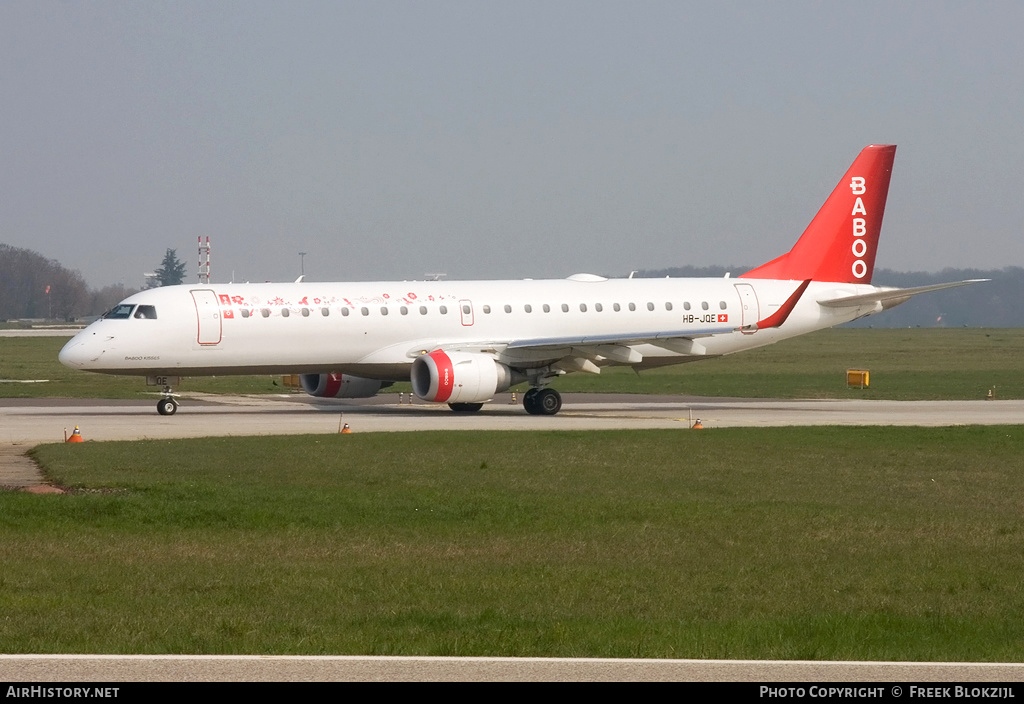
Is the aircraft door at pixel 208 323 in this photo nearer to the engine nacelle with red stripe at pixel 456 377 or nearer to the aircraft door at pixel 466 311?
the engine nacelle with red stripe at pixel 456 377

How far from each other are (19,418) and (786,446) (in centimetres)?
1935

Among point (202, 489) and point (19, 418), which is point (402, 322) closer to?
point (19, 418)

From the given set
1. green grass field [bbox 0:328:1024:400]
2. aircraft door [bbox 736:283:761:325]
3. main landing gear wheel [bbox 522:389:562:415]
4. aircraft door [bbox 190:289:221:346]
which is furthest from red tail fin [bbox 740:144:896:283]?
aircraft door [bbox 190:289:221:346]

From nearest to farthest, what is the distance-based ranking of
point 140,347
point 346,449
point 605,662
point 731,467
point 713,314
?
point 605,662
point 731,467
point 346,449
point 140,347
point 713,314

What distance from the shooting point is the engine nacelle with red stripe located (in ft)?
112

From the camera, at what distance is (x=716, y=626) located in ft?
35.9

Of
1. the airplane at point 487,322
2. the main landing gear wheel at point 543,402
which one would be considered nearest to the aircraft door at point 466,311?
the airplane at point 487,322

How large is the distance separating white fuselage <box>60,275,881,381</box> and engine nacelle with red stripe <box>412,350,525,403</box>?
1.24m

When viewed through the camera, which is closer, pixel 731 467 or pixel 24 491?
pixel 24 491

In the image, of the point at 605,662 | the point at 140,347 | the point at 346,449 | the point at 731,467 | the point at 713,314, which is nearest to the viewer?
the point at 605,662

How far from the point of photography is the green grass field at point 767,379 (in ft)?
158

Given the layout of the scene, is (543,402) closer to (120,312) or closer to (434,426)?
(434,426)

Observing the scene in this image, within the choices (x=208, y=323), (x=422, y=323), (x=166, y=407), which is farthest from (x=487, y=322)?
(x=166, y=407)
